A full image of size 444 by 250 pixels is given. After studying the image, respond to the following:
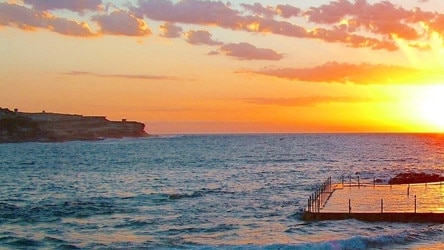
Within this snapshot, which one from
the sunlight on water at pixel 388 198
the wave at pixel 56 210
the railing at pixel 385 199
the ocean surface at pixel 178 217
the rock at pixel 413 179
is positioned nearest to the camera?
the ocean surface at pixel 178 217

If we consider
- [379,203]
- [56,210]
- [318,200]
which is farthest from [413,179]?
[56,210]

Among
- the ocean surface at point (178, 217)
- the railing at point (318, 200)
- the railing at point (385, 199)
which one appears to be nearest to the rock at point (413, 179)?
the railing at point (385, 199)

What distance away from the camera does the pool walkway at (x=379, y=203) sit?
46844mm

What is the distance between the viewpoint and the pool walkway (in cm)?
4684

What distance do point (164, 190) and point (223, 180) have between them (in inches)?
614

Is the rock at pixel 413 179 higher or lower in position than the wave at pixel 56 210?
higher

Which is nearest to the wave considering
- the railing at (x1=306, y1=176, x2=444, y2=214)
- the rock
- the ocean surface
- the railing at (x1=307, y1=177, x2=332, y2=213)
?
the ocean surface

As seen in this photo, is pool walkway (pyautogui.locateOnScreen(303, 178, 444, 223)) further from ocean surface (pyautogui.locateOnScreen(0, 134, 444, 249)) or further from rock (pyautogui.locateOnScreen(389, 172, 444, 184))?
rock (pyautogui.locateOnScreen(389, 172, 444, 184))

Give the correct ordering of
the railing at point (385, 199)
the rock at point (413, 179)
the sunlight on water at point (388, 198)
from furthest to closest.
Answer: the rock at point (413, 179) → the sunlight on water at point (388, 198) → the railing at point (385, 199)

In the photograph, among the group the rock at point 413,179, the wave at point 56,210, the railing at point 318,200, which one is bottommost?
the wave at point 56,210

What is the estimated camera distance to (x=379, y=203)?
180ft

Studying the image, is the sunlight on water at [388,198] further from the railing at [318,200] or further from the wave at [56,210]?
the wave at [56,210]

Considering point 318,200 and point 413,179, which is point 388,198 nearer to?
point 318,200

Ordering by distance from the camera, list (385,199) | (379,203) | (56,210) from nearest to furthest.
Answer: (379,203)
(56,210)
(385,199)
